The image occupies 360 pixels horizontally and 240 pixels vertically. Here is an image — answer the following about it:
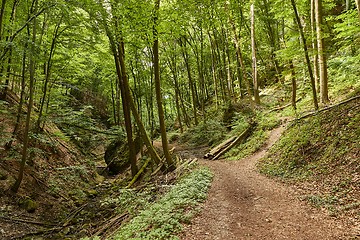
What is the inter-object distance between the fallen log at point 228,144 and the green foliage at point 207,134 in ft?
5.71

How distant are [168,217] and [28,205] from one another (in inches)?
267

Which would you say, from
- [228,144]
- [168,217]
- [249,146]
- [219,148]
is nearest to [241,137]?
[228,144]

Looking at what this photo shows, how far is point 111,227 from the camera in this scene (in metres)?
7.18

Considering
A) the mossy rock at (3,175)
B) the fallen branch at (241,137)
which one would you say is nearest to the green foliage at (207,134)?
the fallen branch at (241,137)

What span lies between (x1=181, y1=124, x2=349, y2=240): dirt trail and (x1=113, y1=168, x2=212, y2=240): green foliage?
26cm

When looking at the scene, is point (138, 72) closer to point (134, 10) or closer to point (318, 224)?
point (134, 10)

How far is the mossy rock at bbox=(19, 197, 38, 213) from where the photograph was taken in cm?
902

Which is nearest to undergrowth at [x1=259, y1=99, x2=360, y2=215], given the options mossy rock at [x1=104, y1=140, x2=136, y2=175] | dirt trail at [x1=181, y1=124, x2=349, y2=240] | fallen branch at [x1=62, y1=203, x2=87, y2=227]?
dirt trail at [x1=181, y1=124, x2=349, y2=240]

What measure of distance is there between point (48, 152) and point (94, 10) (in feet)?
29.6

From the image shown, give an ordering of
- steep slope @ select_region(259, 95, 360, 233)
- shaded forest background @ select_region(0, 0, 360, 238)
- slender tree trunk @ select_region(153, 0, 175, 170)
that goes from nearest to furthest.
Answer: steep slope @ select_region(259, 95, 360, 233)
shaded forest background @ select_region(0, 0, 360, 238)
slender tree trunk @ select_region(153, 0, 175, 170)

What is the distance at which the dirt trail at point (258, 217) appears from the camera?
4.63m

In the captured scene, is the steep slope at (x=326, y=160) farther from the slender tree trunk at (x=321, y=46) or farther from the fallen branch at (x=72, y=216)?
the fallen branch at (x=72, y=216)

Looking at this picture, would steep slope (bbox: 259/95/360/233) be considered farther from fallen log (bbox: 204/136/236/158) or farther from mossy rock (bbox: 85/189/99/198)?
mossy rock (bbox: 85/189/99/198)

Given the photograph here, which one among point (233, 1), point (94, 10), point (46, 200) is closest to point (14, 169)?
point (46, 200)
